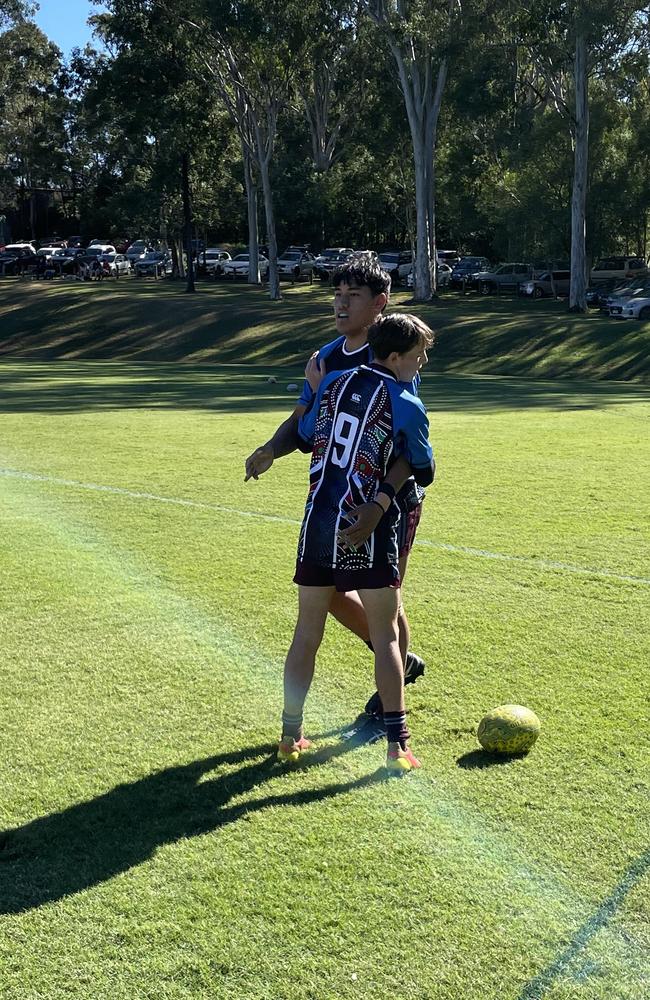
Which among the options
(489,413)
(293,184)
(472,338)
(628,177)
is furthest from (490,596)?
(293,184)

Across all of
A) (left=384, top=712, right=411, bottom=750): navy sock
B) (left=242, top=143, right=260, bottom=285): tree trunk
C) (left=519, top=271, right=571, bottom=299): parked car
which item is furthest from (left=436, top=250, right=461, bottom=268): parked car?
(left=384, top=712, right=411, bottom=750): navy sock

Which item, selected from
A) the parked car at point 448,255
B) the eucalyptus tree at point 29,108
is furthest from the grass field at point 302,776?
the parked car at point 448,255

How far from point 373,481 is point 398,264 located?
6437cm

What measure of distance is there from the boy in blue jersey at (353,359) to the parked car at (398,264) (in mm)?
60999

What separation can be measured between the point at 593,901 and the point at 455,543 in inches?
216

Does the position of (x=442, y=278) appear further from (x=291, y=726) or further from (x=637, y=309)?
(x=291, y=726)

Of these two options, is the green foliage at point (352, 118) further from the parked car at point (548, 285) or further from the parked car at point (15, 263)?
the parked car at point (15, 263)

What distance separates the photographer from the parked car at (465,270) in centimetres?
6025

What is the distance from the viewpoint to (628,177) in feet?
164

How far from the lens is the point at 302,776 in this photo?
4.68 m

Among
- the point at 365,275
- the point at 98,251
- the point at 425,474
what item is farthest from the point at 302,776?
the point at 98,251

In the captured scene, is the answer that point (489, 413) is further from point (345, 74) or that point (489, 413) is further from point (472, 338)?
point (345, 74)

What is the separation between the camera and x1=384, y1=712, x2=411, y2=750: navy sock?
4.69m

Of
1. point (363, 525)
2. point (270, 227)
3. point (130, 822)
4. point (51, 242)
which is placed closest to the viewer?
point (130, 822)
